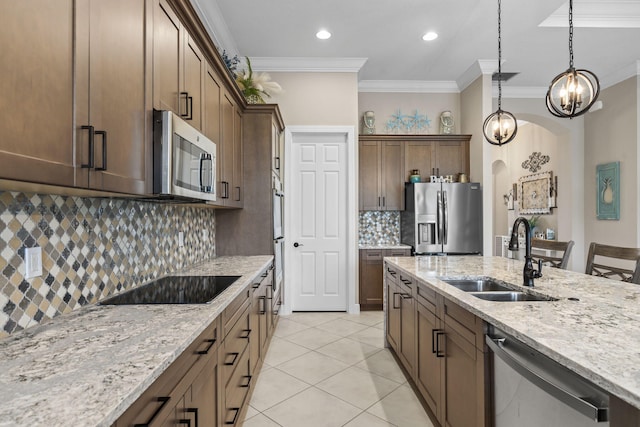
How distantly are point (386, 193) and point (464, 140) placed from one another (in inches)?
52.2

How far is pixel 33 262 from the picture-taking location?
4.10ft

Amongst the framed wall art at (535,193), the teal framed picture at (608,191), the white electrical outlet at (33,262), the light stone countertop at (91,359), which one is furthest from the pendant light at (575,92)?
the framed wall art at (535,193)

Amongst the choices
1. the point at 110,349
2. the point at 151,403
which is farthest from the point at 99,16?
the point at 151,403

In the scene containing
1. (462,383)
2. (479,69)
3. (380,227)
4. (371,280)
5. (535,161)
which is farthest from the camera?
(535,161)

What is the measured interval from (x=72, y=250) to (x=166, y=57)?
3.21ft

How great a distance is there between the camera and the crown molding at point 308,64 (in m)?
4.34

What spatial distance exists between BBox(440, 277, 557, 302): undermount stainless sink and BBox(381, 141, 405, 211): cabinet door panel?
2.68m

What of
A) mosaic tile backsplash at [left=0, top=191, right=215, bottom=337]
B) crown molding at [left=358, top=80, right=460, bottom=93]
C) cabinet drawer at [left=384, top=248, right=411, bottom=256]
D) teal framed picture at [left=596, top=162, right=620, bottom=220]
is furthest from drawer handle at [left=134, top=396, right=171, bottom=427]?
teal framed picture at [left=596, top=162, right=620, bottom=220]

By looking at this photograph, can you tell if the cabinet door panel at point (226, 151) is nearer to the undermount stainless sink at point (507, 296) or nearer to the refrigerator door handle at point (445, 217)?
the undermount stainless sink at point (507, 296)

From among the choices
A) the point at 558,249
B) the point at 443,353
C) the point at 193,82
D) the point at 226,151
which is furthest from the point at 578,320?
the point at 226,151

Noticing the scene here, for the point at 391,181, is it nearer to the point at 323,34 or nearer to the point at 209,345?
the point at 323,34

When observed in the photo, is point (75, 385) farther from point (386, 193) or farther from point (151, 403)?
point (386, 193)

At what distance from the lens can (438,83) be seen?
5074mm

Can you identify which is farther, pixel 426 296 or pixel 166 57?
pixel 426 296
